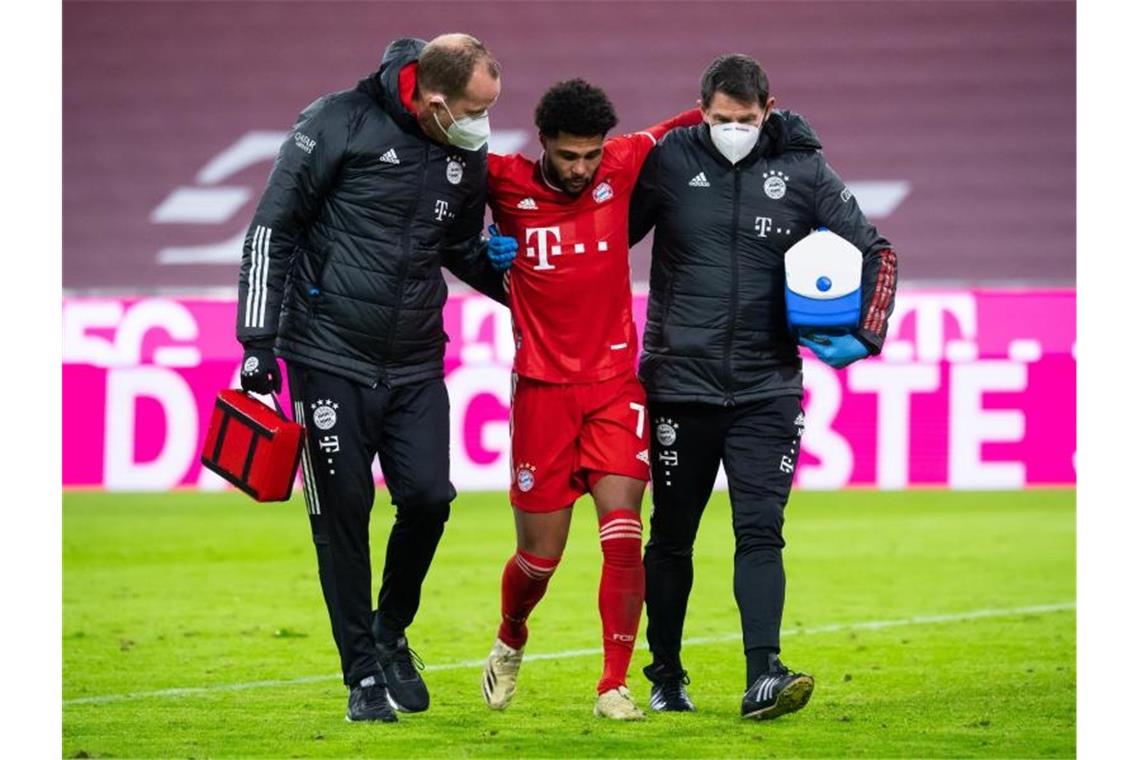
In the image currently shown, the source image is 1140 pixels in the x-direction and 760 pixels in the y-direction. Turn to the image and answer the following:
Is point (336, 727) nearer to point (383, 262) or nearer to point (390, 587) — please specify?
point (390, 587)

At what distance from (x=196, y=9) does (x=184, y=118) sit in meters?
0.99

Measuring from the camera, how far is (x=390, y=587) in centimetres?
583

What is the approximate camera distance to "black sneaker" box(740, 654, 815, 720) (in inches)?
206

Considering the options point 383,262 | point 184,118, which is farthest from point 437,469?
point 184,118

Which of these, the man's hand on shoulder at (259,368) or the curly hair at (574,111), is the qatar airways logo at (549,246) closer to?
the curly hair at (574,111)

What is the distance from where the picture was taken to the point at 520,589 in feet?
18.5

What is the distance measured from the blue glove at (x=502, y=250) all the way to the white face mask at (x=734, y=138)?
657 mm

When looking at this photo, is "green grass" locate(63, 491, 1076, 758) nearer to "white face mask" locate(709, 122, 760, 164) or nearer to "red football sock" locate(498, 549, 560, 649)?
"red football sock" locate(498, 549, 560, 649)

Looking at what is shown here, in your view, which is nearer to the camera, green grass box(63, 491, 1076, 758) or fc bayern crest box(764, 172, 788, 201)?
green grass box(63, 491, 1076, 758)

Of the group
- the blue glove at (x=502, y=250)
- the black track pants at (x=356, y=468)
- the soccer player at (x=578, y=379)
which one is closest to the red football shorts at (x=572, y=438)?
the soccer player at (x=578, y=379)

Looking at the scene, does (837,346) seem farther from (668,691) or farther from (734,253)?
(668,691)

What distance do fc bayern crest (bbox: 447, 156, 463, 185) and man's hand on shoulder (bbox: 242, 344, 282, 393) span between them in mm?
709

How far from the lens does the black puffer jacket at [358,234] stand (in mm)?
5297

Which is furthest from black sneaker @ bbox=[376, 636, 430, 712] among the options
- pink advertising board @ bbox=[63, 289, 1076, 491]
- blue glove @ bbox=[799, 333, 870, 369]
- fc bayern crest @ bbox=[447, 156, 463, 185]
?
pink advertising board @ bbox=[63, 289, 1076, 491]
